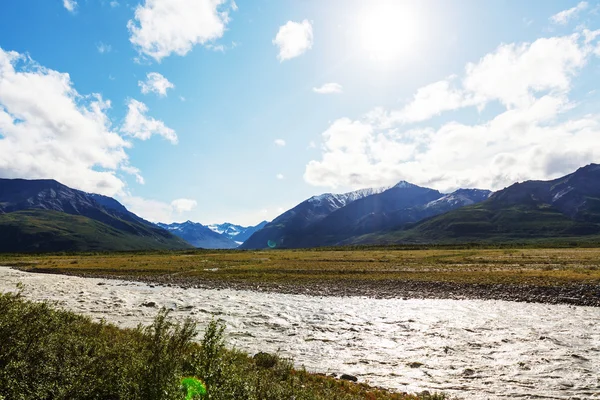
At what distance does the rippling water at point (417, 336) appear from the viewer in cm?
1577

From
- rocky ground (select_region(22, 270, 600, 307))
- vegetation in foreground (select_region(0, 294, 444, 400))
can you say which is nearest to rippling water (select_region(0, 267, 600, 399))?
rocky ground (select_region(22, 270, 600, 307))

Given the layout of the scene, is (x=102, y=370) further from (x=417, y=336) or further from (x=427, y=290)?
(x=427, y=290)

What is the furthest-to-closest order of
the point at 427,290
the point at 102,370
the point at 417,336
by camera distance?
the point at 427,290, the point at 417,336, the point at 102,370

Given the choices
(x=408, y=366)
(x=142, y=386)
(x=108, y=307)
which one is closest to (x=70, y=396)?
(x=142, y=386)

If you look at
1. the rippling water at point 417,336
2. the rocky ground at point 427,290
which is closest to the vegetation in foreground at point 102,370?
the rippling water at point 417,336

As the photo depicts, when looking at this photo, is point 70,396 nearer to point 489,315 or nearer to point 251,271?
point 489,315

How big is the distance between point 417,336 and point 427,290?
2195cm

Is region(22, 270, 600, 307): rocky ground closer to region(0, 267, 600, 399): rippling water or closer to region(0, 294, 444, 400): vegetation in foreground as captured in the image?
region(0, 267, 600, 399): rippling water

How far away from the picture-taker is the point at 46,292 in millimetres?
39625

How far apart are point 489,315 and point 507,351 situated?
10.4 metres

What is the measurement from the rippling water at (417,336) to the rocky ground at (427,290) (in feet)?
11.0

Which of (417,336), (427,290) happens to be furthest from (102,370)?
(427,290)

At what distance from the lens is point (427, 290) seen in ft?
143

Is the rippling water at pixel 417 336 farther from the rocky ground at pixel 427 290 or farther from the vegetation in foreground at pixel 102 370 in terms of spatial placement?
the vegetation in foreground at pixel 102 370
